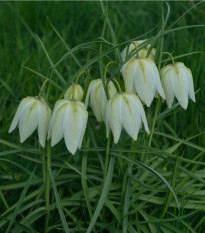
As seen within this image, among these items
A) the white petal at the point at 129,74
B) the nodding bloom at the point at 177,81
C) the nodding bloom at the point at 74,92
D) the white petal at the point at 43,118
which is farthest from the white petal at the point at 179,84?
the white petal at the point at 43,118

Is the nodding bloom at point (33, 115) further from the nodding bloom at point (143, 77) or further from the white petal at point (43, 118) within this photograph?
the nodding bloom at point (143, 77)

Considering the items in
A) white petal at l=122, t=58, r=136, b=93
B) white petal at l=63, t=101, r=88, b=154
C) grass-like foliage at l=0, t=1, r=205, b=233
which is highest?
white petal at l=122, t=58, r=136, b=93

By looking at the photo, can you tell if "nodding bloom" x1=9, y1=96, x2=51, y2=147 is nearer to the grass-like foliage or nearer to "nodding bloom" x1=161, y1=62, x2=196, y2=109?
the grass-like foliage

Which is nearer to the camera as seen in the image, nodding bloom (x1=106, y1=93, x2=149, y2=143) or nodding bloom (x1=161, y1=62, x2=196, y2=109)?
nodding bloom (x1=106, y1=93, x2=149, y2=143)

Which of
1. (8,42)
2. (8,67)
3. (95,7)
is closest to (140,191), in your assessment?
(8,67)

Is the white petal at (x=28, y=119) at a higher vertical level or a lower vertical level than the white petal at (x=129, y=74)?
lower

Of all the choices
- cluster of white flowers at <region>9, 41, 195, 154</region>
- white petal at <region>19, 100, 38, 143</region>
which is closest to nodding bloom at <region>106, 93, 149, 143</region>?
cluster of white flowers at <region>9, 41, 195, 154</region>

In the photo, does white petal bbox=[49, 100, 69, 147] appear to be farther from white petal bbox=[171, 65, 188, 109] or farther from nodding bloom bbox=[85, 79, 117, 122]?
white petal bbox=[171, 65, 188, 109]

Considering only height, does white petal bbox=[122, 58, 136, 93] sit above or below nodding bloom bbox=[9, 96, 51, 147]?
above

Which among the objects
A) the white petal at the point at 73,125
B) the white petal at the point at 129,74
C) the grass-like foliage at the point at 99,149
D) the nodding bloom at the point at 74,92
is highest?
the white petal at the point at 129,74
